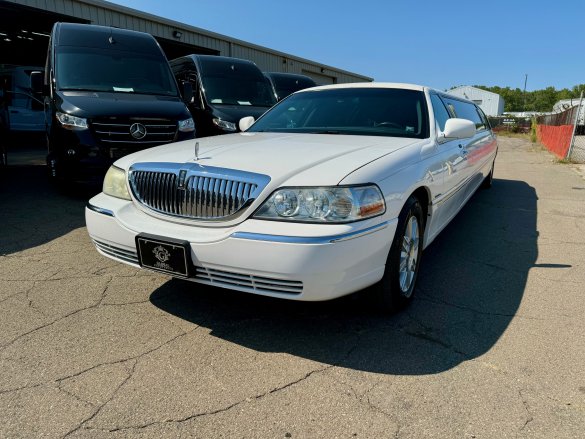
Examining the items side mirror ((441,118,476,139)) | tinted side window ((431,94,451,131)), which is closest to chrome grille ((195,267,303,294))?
side mirror ((441,118,476,139))

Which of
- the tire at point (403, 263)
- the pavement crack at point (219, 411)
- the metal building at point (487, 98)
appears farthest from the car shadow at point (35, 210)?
the metal building at point (487, 98)

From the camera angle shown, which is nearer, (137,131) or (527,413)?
(527,413)

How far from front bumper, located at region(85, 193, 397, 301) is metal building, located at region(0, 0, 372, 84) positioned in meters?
11.2

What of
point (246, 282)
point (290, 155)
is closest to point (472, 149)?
point (290, 155)

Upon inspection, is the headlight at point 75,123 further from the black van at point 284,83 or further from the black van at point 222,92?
the black van at point 284,83

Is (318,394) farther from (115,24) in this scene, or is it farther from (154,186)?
(115,24)

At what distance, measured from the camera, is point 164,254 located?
8.18ft

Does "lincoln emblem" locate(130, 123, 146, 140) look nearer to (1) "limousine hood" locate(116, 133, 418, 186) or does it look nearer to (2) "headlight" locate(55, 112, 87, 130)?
(2) "headlight" locate(55, 112, 87, 130)

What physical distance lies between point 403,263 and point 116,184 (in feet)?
6.40

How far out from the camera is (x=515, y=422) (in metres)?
1.97

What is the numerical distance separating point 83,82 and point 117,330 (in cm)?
441

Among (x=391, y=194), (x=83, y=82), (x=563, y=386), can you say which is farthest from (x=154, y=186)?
(x=83, y=82)

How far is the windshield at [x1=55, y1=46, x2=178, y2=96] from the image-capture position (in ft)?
19.5

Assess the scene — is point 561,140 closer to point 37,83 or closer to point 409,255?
point 409,255
